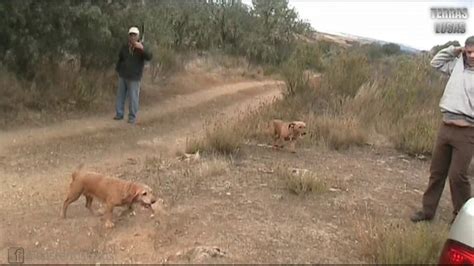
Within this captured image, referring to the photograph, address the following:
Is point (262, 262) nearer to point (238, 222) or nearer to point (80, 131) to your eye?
point (238, 222)

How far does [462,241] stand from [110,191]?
3.48m

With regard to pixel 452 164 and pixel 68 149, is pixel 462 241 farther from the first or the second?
pixel 68 149

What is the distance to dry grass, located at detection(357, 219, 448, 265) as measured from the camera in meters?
4.37

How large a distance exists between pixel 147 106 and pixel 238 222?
9122 millimetres

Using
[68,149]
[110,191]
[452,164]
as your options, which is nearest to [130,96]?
[68,149]

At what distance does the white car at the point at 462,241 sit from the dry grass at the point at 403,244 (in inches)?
49.2

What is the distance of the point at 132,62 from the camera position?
37.5 feet

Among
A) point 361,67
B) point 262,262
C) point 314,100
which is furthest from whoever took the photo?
point 361,67

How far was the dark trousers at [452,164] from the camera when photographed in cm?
548

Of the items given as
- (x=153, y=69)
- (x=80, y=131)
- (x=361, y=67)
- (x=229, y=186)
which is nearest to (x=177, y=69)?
(x=153, y=69)

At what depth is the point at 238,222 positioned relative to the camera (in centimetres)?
552

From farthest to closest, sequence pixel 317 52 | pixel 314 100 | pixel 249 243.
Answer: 1. pixel 317 52
2. pixel 314 100
3. pixel 249 243
